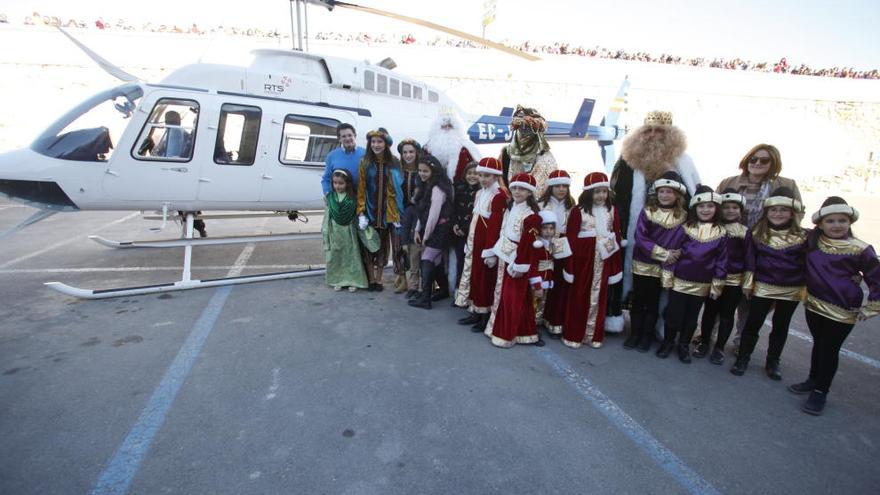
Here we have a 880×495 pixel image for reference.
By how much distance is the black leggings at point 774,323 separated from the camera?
321cm

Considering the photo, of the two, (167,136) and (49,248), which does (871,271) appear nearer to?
(167,136)

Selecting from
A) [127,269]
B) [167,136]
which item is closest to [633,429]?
[167,136]

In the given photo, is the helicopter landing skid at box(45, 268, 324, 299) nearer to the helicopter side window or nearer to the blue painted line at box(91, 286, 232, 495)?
the blue painted line at box(91, 286, 232, 495)

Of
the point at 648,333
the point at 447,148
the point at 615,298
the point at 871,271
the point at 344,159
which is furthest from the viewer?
the point at 344,159

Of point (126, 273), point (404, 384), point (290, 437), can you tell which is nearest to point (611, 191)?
point (404, 384)

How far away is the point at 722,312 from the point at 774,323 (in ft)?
1.13

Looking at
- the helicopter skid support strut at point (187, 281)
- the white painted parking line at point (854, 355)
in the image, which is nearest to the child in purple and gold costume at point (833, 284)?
the white painted parking line at point (854, 355)

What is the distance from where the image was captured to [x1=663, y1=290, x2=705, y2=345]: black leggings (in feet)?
11.3

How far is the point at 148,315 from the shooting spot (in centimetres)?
418

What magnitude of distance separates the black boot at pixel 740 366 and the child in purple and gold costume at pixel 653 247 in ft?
2.08

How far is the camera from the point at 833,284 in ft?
9.23

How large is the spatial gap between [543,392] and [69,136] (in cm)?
551

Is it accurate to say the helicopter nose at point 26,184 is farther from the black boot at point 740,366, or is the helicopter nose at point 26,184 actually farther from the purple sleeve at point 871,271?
the purple sleeve at point 871,271

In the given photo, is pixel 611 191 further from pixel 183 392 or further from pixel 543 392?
pixel 183 392
